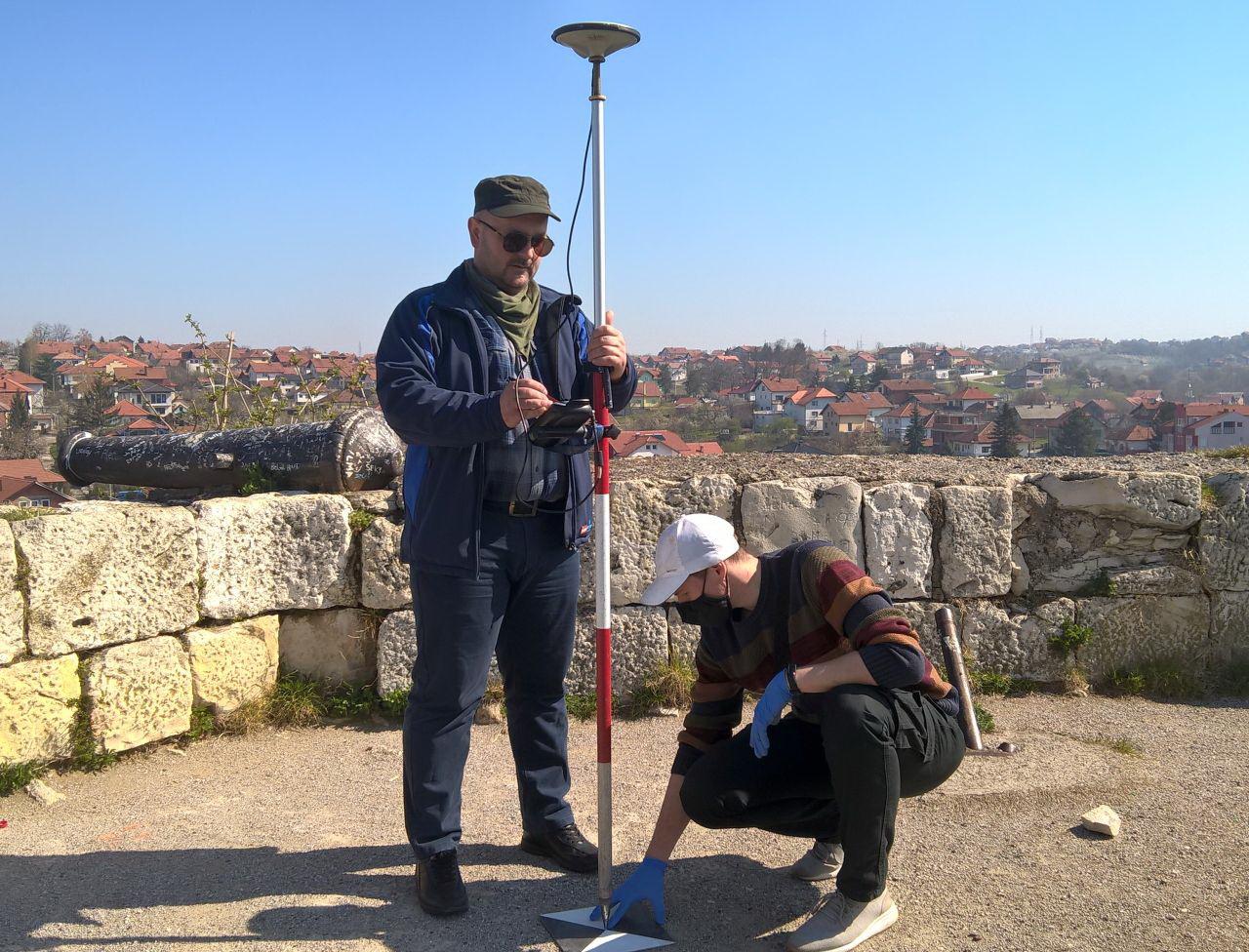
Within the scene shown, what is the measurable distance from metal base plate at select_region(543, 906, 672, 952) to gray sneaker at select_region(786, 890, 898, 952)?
1.22 feet

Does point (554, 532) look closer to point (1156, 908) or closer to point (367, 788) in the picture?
point (367, 788)

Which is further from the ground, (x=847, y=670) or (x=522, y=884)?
(x=847, y=670)

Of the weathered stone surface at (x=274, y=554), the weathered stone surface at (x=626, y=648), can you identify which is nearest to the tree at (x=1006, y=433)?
the weathered stone surface at (x=626, y=648)

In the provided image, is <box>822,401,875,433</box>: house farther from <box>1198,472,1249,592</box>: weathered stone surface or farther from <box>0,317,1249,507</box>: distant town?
<box>1198,472,1249,592</box>: weathered stone surface

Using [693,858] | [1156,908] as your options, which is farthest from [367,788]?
[1156,908]

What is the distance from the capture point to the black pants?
8.77ft

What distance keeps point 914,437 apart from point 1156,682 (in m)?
3.19

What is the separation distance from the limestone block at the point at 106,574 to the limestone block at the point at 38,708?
0.07 metres

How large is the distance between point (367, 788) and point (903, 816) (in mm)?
1981

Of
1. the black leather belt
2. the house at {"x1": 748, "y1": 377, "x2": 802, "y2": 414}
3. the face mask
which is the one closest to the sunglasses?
the black leather belt

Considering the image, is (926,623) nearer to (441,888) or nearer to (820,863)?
(820,863)

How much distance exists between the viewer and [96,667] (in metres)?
4.12

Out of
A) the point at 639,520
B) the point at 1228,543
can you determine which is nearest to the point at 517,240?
the point at 639,520

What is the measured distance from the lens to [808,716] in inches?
113
